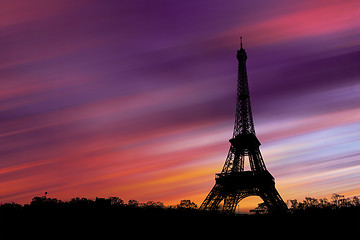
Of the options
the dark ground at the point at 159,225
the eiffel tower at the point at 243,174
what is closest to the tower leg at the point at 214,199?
the eiffel tower at the point at 243,174

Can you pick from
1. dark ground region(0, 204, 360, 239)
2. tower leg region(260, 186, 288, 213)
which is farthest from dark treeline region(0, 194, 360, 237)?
tower leg region(260, 186, 288, 213)

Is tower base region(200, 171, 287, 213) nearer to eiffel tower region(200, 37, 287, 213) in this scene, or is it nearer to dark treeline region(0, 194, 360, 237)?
eiffel tower region(200, 37, 287, 213)

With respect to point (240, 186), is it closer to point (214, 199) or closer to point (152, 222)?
point (214, 199)

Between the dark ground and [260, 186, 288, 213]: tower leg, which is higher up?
[260, 186, 288, 213]: tower leg

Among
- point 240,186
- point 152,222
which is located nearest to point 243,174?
point 240,186

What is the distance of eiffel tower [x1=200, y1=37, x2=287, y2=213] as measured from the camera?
60.9m

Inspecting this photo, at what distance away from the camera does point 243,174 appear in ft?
202

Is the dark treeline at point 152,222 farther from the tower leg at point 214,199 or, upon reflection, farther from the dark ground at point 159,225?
the tower leg at point 214,199

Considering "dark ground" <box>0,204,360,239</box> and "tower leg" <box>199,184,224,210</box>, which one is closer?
"dark ground" <box>0,204,360,239</box>

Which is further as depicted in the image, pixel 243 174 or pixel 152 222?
pixel 243 174

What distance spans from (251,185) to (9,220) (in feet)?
138

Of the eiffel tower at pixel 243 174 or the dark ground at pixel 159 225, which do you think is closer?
the dark ground at pixel 159 225

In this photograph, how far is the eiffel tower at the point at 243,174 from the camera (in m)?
60.9

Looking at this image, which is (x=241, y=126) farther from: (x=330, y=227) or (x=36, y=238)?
(x=36, y=238)
